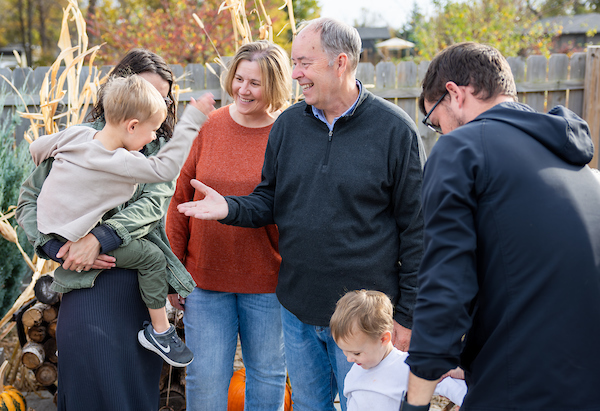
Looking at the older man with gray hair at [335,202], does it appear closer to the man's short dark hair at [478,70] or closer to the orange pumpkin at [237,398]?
the man's short dark hair at [478,70]

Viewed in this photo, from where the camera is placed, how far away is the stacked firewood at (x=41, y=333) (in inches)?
110

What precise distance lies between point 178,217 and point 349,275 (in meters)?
0.89

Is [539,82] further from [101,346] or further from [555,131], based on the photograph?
[101,346]

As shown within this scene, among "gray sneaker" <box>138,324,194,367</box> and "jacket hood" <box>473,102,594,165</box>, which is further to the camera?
"gray sneaker" <box>138,324,194,367</box>

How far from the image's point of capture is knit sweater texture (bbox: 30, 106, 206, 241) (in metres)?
1.74

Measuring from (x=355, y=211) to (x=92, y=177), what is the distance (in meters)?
0.92

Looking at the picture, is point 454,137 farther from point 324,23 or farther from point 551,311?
point 324,23

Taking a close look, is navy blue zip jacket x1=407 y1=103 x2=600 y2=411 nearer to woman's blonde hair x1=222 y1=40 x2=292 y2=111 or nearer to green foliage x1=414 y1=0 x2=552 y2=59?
woman's blonde hair x1=222 y1=40 x2=292 y2=111

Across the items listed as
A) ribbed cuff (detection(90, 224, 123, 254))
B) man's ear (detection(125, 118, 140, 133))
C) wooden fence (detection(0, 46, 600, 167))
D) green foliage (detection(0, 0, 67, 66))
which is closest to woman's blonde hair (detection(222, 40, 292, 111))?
man's ear (detection(125, 118, 140, 133))

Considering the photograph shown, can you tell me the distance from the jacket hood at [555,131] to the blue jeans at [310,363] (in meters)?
1.08

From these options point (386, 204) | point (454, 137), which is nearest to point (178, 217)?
point (386, 204)

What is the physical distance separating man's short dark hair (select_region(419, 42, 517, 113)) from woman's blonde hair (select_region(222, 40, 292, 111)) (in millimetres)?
946

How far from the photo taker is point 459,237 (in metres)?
1.20

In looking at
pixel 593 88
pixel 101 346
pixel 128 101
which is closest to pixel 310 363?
pixel 101 346
